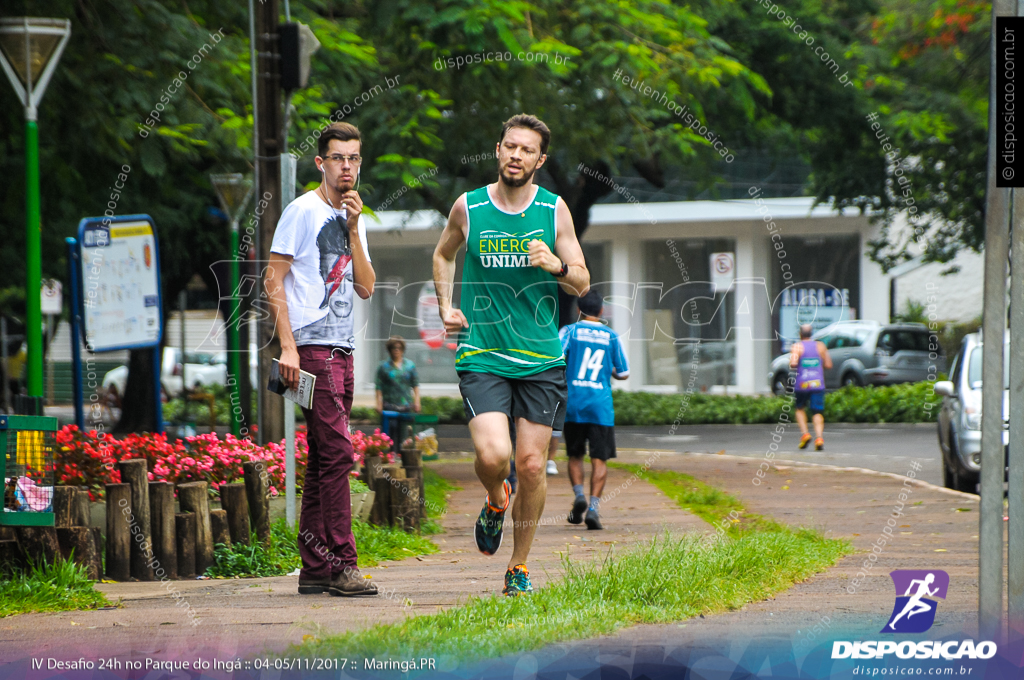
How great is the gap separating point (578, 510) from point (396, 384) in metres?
4.83

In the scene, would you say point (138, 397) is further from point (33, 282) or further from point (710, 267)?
point (710, 267)

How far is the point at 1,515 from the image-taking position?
495cm

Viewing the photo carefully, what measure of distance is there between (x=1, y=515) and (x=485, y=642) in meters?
2.46

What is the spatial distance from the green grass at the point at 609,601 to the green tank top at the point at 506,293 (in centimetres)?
87

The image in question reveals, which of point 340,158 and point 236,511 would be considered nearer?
point 340,158

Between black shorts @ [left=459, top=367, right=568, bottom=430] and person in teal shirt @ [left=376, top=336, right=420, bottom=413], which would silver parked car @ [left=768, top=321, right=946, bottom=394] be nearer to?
person in teal shirt @ [left=376, top=336, right=420, bottom=413]

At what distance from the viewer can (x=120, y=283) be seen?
9.65 m

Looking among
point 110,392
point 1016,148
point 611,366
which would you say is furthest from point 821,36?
point 1016,148

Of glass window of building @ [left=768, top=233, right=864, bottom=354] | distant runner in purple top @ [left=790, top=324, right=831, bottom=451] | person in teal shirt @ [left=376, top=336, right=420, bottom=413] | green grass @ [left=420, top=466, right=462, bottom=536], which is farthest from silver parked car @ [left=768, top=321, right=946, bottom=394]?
green grass @ [left=420, top=466, right=462, bottom=536]

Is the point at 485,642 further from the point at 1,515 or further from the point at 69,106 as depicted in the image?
the point at 69,106

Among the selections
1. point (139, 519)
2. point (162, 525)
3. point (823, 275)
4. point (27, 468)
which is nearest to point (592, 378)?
point (162, 525)

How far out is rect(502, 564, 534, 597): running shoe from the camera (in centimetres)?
466

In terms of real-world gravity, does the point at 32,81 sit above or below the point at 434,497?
above

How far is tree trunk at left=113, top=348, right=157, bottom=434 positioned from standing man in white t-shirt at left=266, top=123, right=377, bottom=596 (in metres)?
14.1
